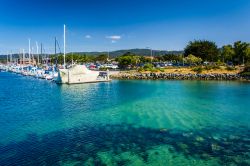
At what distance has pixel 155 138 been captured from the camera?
24.8 metres

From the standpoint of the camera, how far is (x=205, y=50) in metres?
138

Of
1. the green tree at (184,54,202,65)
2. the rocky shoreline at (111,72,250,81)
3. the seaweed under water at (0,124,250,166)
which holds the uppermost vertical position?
the green tree at (184,54,202,65)

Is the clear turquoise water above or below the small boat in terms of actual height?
below

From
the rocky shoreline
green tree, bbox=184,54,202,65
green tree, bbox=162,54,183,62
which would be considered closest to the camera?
the rocky shoreline

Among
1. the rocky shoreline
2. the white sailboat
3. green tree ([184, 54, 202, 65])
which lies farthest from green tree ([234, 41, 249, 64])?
the white sailboat

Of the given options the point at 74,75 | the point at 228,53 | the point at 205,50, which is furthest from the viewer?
the point at 205,50

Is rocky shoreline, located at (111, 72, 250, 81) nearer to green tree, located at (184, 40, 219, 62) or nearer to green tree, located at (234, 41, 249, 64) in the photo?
green tree, located at (234, 41, 249, 64)

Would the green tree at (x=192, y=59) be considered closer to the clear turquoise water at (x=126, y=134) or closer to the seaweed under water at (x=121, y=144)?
the clear turquoise water at (x=126, y=134)

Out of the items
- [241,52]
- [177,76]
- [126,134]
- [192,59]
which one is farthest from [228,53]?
[126,134]

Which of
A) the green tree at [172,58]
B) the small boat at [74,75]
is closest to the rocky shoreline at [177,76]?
the small boat at [74,75]

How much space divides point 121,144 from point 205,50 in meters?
125

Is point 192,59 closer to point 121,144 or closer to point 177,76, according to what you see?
point 177,76

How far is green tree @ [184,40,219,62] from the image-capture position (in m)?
138

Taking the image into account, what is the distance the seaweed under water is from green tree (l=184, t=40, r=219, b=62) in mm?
115442
